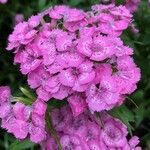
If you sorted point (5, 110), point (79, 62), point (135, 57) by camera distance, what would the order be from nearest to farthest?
point (79, 62), point (5, 110), point (135, 57)

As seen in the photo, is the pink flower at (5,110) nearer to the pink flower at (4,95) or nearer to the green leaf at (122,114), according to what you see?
the pink flower at (4,95)

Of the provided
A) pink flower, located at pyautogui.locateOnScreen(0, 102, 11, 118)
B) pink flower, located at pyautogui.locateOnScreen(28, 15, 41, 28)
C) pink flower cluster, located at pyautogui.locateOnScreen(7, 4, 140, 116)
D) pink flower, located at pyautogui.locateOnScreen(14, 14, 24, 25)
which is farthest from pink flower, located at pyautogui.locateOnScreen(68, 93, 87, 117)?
pink flower, located at pyautogui.locateOnScreen(14, 14, 24, 25)

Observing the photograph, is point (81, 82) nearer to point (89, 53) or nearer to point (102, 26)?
point (89, 53)

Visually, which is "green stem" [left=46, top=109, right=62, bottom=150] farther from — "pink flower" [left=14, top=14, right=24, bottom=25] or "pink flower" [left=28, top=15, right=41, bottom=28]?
"pink flower" [left=14, top=14, right=24, bottom=25]

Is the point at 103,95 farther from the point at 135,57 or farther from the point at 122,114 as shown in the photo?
the point at 135,57

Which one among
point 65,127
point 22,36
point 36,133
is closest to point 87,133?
point 65,127
